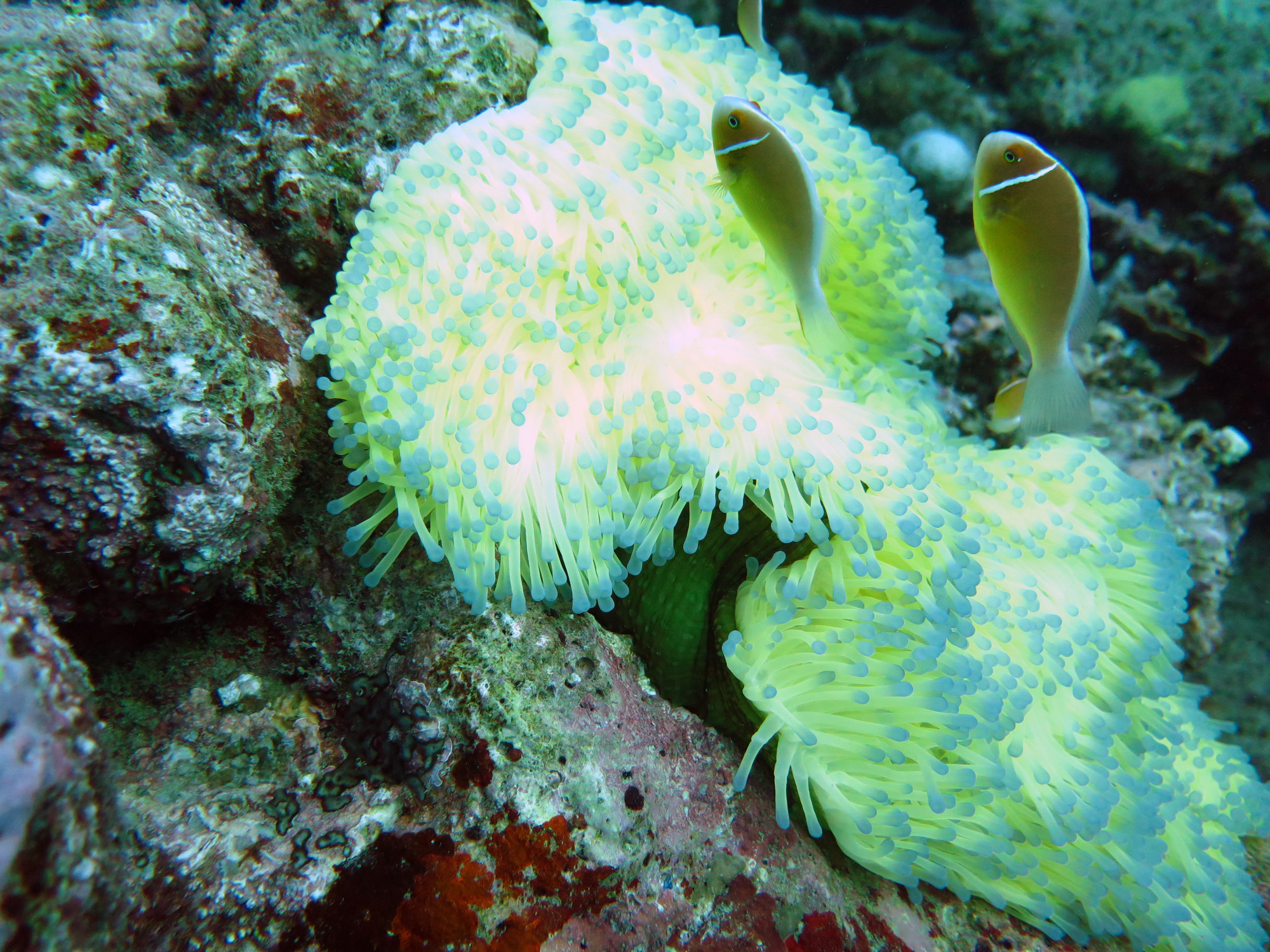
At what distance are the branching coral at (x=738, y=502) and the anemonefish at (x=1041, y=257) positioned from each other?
0.32 m

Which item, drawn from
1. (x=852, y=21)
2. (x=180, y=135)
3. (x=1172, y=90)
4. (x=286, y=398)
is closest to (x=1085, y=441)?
(x=286, y=398)

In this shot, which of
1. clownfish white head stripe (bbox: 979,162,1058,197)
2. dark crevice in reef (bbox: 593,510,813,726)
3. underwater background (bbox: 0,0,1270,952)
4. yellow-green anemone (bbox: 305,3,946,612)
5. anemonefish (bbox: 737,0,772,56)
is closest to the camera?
underwater background (bbox: 0,0,1270,952)

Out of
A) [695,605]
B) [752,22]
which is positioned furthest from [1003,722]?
[752,22]

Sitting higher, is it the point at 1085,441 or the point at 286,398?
the point at 1085,441

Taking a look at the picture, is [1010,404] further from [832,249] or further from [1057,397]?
[832,249]

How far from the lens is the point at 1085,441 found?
6.09ft

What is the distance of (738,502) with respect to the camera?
53.3 inches

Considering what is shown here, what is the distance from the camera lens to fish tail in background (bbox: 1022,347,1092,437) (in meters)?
1.61

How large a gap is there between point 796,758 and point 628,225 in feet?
3.91

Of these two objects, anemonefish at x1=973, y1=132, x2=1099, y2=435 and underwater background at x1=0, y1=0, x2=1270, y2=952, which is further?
anemonefish at x1=973, y1=132, x2=1099, y2=435

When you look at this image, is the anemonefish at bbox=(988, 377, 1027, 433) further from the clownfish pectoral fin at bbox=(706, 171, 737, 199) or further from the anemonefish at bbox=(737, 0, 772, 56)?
the anemonefish at bbox=(737, 0, 772, 56)

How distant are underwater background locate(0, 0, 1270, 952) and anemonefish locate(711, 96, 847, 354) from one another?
58 centimetres

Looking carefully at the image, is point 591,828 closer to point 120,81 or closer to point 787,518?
point 787,518

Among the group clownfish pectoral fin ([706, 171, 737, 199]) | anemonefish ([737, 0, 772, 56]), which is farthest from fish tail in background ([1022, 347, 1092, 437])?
anemonefish ([737, 0, 772, 56])
